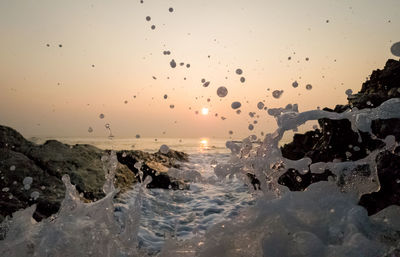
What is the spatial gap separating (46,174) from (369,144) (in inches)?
244

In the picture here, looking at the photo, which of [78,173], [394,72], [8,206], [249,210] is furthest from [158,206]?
[394,72]

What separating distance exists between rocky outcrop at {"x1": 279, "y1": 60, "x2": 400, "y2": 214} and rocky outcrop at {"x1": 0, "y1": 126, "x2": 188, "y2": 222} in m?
4.13

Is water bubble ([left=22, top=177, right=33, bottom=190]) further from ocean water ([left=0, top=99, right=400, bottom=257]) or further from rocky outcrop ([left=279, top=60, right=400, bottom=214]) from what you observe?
rocky outcrop ([left=279, top=60, right=400, bottom=214])

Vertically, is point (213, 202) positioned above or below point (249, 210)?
below

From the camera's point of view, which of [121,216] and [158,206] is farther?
[158,206]

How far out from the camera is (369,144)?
546 cm

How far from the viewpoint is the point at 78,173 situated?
299 inches

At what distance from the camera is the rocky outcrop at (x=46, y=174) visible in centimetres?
616

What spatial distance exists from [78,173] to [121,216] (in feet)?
6.25

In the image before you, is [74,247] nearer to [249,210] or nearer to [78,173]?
[249,210]

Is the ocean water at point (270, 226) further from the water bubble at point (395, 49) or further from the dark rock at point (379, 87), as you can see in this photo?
the dark rock at point (379, 87)

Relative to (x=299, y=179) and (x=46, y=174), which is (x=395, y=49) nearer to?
(x=299, y=179)

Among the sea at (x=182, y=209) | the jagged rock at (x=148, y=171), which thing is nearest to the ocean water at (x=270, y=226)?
the sea at (x=182, y=209)

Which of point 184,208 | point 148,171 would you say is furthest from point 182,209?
point 148,171
